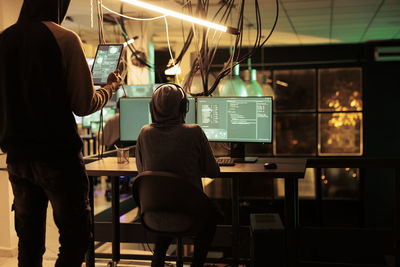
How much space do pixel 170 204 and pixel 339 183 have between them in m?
8.20

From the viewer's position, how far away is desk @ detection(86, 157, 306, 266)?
2625 millimetres

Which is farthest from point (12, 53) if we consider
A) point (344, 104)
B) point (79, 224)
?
point (344, 104)

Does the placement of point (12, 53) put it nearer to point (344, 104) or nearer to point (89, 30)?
point (89, 30)

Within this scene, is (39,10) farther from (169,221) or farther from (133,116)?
(133,116)

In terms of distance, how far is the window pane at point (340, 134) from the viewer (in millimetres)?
9328

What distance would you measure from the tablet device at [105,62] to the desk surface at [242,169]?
1.84 ft

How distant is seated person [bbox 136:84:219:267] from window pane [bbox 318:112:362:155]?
731 centimetres

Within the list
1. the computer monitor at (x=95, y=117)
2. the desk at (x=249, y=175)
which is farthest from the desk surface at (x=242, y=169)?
the computer monitor at (x=95, y=117)

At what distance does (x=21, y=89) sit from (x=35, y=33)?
9.1 inches

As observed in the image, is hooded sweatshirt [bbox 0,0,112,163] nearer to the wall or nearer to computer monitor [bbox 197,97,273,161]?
computer monitor [bbox 197,97,273,161]

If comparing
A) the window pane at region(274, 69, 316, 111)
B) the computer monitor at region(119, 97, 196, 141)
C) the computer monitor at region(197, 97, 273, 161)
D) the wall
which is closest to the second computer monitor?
the computer monitor at region(197, 97, 273, 161)

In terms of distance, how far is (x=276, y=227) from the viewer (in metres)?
2.69

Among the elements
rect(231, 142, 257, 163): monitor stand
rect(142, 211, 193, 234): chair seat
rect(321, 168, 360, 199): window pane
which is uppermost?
rect(231, 142, 257, 163): monitor stand

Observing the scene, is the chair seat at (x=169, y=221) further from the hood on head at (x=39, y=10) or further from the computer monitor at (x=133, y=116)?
the computer monitor at (x=133, y=116)
